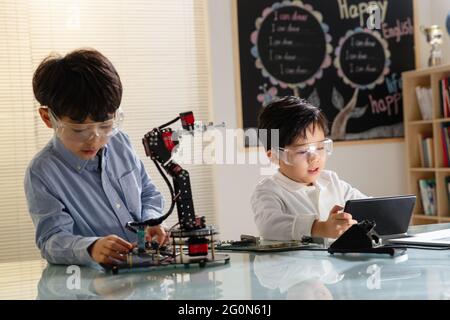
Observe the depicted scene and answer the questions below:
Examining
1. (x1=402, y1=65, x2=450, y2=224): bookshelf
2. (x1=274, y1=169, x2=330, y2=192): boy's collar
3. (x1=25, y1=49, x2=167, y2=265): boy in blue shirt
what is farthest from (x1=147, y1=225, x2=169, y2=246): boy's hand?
(x1=402, y1=65, x2=450, y2=224): bookshelf

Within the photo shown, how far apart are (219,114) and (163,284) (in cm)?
318

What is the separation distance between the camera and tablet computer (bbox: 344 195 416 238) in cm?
175

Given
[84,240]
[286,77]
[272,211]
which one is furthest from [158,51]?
[84,240]

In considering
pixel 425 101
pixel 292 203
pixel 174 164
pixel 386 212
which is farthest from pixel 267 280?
pixel 425 101

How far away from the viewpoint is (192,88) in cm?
448

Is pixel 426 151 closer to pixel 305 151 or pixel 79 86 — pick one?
pixel 305 151

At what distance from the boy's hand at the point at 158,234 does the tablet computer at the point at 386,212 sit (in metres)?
0.44

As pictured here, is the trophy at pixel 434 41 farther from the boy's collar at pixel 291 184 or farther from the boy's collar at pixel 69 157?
the boy's collar at pixel 69 157

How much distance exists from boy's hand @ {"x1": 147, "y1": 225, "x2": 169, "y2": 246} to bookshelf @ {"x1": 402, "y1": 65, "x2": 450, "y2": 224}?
3.25 m

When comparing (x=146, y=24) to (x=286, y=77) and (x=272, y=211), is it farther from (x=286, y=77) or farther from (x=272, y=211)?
(x=272, y=211)

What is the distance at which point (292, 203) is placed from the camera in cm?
212

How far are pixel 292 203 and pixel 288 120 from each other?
252mm

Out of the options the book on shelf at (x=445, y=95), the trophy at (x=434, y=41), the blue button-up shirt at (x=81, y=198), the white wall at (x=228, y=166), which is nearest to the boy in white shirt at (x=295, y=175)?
the blue button-up shirt at (x=81, y=198)

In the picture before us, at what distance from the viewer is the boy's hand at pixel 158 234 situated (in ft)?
5.46
